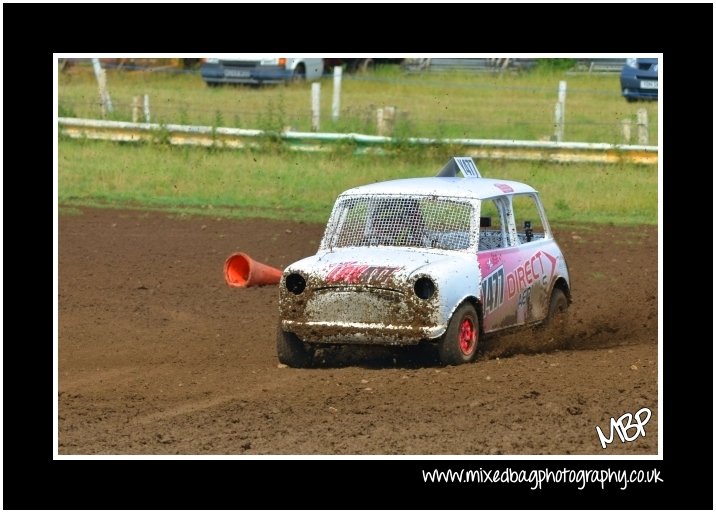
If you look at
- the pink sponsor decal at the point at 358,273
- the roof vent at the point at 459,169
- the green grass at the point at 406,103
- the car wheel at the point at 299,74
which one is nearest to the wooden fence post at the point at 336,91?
the green grass at the point at 406,103

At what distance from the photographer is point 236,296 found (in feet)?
43.7

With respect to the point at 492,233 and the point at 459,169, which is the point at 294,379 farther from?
the point at 459,169

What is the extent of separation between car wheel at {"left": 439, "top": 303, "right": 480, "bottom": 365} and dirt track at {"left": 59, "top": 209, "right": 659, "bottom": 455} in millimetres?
127

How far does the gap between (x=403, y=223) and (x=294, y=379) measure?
5.58ft

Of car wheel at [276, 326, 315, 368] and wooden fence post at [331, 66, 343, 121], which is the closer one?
car wheel at [276, 326, 315, 368]

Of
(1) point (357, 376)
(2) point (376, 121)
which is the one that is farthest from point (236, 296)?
(2) point (376, 121)

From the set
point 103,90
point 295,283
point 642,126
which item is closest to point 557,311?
point 295,283

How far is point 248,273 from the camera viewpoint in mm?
11781

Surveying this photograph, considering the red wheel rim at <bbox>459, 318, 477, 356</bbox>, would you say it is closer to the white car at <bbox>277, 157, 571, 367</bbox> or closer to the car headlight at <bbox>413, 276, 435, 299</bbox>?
the white car at <bbox>277, 157, 571, 367</bbox>

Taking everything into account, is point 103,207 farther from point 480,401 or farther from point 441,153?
point 480,401

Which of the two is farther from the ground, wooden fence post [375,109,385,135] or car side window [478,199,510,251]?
wooden fence post [375,109,385,135]

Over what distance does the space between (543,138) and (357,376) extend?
40.9ft

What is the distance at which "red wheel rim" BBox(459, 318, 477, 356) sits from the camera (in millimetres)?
9781

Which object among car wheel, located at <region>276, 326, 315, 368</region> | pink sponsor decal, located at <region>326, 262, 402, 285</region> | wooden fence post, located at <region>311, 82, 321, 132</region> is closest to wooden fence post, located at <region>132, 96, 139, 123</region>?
wooden fence post, located at <region>311, 82, 321, 132</region>
